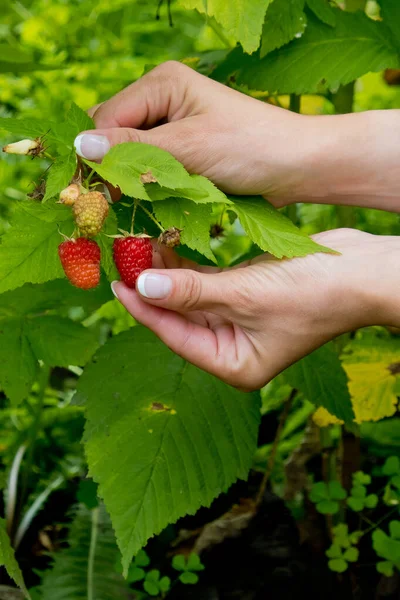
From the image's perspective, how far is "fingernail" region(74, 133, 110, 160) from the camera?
2.91ft

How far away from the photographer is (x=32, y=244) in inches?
35.1

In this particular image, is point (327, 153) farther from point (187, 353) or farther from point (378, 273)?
point (187, 353)

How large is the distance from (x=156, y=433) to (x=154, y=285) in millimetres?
307

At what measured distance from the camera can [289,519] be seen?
63.4 inches

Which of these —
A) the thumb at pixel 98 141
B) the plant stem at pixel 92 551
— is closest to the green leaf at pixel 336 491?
the plant stem at pixel 92 551

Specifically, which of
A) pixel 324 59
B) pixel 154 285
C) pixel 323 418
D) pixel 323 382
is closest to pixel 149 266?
pixel 154 285

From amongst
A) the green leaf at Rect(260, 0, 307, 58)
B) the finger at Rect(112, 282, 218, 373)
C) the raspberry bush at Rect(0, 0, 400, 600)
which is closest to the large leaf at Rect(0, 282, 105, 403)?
the raspberry bush at Rect(0, 0, 400, 600)

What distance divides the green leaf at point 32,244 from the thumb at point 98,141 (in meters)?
0.08

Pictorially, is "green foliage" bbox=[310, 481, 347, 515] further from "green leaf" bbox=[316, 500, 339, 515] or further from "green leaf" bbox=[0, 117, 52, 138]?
"green leaf" bbox=[0, 117, 52, 138]

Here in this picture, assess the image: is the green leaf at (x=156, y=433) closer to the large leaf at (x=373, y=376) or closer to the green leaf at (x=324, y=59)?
the large leaf at (x=373, y=376)

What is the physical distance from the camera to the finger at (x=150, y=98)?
1.13 metres

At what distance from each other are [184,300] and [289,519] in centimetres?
82

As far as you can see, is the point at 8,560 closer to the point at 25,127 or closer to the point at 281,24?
the point at 25,127

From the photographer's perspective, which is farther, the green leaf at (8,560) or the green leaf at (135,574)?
the green leaf at (135,574)
